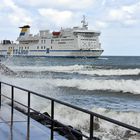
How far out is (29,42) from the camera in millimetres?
123562

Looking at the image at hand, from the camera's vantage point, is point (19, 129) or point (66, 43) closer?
point (19, 129)

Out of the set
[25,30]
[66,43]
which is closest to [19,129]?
[66,43]

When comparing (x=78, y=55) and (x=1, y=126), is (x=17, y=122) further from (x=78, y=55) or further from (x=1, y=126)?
(x=78, y=55)

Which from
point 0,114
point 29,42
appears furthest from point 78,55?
point 0,114

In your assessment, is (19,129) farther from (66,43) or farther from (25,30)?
(25,30)

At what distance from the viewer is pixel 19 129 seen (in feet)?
24.1

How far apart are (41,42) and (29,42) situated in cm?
668

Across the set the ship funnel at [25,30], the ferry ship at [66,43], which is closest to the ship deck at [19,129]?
the ferry ship at [66,43]

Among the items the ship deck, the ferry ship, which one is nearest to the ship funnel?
the ferry ship

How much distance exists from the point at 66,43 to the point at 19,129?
353ft

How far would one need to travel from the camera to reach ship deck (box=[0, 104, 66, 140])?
22.1ft

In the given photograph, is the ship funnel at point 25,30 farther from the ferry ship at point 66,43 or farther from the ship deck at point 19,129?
the ship deck at point 19,129

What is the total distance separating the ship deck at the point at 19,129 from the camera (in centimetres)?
672

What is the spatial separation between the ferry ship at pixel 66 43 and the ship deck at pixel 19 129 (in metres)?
103
